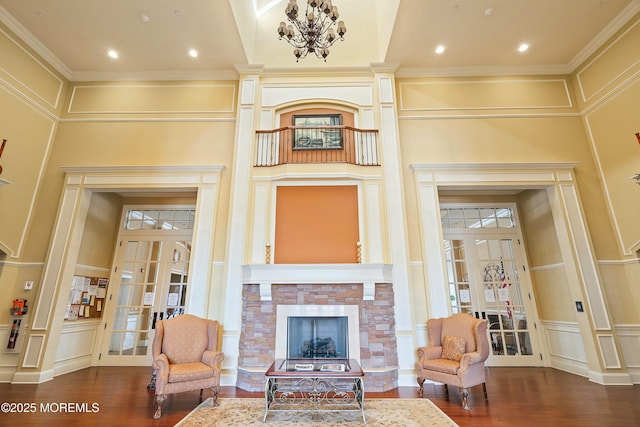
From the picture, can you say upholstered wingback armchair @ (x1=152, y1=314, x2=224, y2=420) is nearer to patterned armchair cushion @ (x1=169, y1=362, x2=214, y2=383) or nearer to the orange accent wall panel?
patterned armchair cushion @ (x1=169, y1=362, x2=214, y2=383)

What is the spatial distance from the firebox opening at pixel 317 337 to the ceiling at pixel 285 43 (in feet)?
15.0

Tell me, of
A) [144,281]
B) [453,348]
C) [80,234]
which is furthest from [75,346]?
[453,348]

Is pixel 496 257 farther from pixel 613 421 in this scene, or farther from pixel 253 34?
pixel 253 34

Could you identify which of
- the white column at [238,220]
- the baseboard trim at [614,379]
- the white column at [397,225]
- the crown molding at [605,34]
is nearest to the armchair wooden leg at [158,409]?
the white column at [238,220]

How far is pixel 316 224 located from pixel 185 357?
261 cm

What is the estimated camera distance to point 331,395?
3787mm

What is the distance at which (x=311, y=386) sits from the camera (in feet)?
12.2

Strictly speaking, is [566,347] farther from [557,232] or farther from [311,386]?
[311,386]

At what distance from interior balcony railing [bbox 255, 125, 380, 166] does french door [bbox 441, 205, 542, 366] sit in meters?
2.19

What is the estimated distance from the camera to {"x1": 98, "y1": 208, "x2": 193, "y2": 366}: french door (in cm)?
557

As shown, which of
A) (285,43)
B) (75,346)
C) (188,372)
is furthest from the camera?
(285,43)

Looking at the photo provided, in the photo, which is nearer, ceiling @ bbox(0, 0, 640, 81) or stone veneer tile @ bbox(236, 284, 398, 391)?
stone veneer tile @ bbox(236, 284, 398, 391)

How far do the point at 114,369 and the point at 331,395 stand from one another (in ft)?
13.1

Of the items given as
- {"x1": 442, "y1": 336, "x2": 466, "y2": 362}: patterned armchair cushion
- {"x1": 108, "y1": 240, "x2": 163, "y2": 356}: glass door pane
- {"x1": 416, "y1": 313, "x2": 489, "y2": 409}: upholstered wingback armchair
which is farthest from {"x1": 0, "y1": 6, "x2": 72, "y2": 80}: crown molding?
{"x1": 442, "y1": 336, "x2": 466, "y2": 362}: patterned armchair cushion
